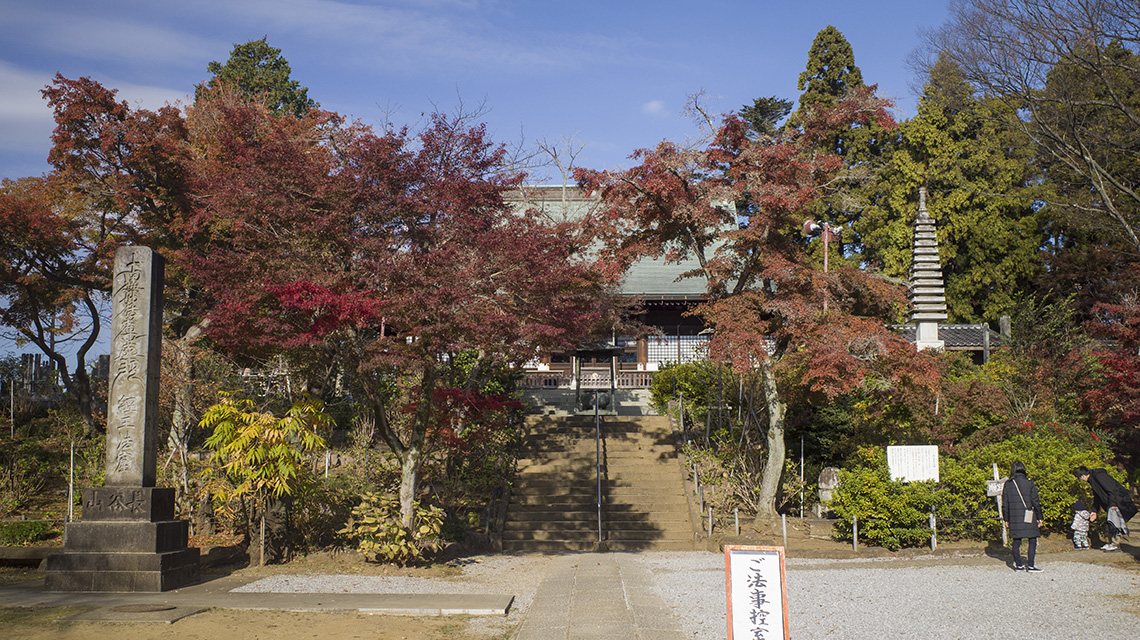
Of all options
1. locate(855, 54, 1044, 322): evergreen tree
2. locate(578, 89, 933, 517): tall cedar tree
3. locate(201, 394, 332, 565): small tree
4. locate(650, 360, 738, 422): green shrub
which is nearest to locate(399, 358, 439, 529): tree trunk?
locate(201, 394, 332, 565): small tree

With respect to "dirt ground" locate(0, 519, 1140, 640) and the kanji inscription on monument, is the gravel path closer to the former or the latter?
"dirt ground" locate(0, 519, 1140, 640)

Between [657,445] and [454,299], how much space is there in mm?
10405

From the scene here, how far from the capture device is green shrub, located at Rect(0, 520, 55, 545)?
13883mm

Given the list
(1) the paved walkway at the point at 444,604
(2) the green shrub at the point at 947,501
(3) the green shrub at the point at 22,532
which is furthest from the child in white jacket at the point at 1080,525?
(3) the green shrub at the point at 22,532

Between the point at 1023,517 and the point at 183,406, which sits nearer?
the point at 1023,517

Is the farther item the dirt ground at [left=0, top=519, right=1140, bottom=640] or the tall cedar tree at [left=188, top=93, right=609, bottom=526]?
the tall cedar tree at [left=188, top=93, right=609, bottom=526]

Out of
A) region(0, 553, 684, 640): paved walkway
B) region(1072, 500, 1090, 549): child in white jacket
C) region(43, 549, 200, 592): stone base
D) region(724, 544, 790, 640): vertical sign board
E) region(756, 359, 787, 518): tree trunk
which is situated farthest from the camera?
region(756, 359, 787, 518): tree trunk

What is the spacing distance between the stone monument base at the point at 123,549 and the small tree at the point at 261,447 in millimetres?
1036

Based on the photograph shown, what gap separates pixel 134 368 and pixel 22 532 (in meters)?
5.44

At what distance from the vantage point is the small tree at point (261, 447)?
11602mm

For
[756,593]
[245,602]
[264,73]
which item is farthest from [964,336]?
[264,73]

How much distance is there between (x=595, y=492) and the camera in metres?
17.5

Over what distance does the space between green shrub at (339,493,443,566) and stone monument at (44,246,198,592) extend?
7.69 feet

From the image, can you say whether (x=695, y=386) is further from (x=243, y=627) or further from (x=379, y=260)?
(x=243, y=627)
